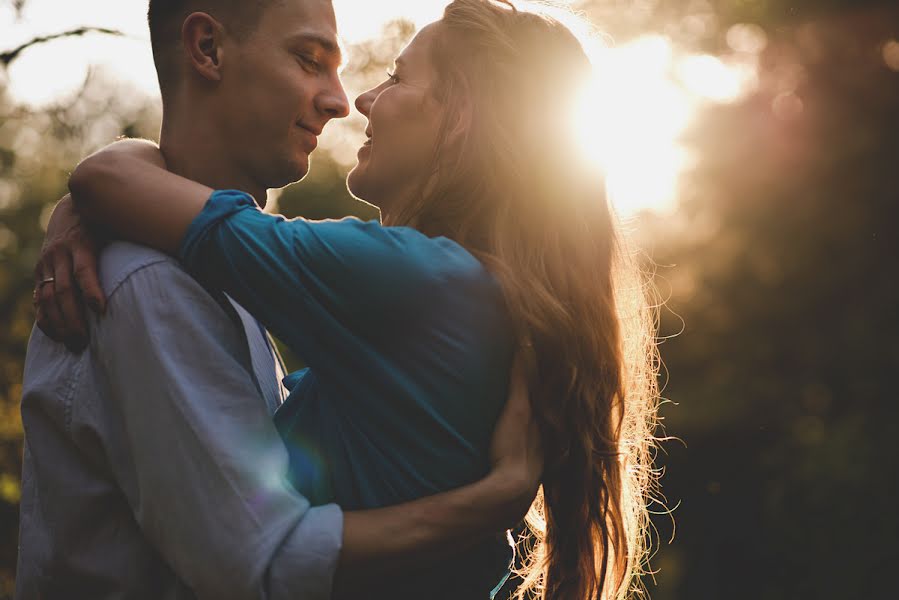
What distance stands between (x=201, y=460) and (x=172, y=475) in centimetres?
7

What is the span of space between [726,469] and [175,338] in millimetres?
15559

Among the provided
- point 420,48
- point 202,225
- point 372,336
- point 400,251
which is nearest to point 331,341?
point 372,336

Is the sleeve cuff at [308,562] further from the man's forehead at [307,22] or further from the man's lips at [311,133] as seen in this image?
the man's forehead at [307,22]

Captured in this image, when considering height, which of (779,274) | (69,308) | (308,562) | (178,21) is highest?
(178,21)

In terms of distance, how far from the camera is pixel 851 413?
15.4m

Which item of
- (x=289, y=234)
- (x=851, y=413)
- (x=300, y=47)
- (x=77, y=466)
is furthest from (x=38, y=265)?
(x=851, y=413)

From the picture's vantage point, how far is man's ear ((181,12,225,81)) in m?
2.67

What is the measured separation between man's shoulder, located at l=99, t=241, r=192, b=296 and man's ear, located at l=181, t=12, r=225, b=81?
28.5 inches

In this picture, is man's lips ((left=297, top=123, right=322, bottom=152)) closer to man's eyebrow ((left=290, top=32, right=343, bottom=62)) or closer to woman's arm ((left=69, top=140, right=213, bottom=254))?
man's eyebrow ((left=290, top=32, right=343, bottom=62))

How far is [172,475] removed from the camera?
6.36 ft

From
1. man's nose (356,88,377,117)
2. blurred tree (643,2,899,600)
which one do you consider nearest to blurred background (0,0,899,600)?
blurred tree (643,2,899,600)

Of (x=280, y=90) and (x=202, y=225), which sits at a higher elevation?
(x=280, y=90)

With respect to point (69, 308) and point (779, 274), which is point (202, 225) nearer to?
point (69, 308)

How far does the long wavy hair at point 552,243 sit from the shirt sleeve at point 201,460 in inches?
28.3
